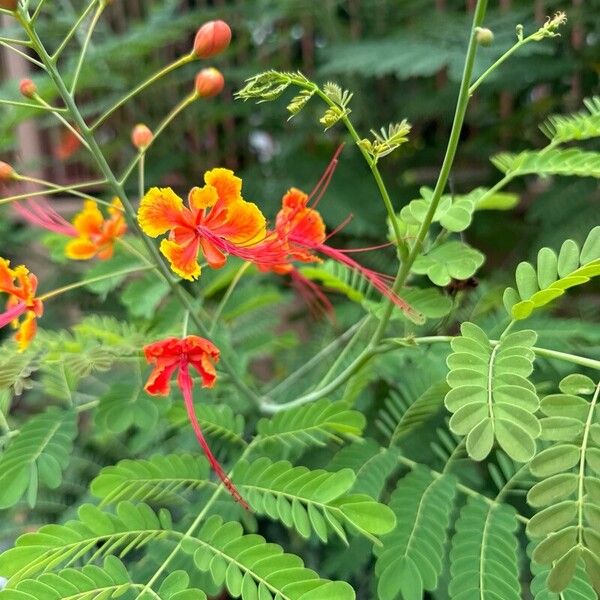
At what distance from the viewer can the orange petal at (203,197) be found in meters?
0.53

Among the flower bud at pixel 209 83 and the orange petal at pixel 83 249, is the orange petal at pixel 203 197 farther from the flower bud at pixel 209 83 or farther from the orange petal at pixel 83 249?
the orange petal at pixel 83 249

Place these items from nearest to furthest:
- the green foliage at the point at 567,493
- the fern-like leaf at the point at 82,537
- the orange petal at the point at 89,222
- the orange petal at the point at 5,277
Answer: the green foliage at the point at 567,493
the fern-like leaf at the point at 82,537
the orange petal at the point at 5,277
the orange petal at the point at 89,222

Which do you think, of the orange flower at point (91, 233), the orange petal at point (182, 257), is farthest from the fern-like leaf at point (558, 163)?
the orange flower at point (91, 233)

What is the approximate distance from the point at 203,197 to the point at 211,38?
0.18 metres

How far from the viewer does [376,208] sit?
136cm

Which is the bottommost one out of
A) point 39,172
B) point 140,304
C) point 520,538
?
point 39,172

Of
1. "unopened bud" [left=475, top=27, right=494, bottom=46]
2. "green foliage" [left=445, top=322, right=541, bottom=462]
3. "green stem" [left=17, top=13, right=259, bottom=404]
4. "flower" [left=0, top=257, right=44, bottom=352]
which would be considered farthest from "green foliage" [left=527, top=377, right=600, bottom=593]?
"flower" [left=0, top=257, right=44, bottom=352]

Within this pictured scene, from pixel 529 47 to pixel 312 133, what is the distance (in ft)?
2.15

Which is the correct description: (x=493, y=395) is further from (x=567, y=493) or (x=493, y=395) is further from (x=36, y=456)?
(x=36, y=456)

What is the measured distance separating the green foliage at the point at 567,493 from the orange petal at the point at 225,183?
285mm

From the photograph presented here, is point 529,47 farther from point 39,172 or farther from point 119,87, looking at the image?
point 39,172

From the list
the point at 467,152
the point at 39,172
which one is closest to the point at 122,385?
the point at 467,152

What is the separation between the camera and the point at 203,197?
533 millimetres

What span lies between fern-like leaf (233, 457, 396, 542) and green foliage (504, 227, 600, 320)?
190mm
